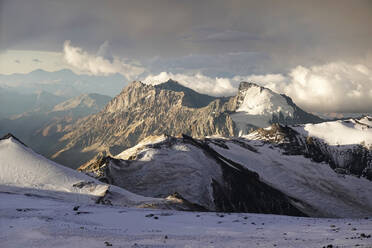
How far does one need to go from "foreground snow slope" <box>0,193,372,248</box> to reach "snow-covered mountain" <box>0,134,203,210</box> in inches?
794

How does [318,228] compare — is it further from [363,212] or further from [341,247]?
[363,212]

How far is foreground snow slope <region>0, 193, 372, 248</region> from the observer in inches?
885

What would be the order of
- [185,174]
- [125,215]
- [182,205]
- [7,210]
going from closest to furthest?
1. [7,210]
2. [125,215]
3. [182,205]
4. [185,174]

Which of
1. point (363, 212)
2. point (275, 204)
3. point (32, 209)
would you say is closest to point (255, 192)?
point (275, 204)

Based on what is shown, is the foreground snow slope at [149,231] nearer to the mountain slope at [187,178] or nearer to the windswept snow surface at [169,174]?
the mountain slope at [187,178]

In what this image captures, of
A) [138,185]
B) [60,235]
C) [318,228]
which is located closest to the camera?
[60,235]

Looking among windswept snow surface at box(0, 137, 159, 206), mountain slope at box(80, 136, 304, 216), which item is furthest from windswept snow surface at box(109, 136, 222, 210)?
windswept snow surface at box(0, 137, 159, 206)

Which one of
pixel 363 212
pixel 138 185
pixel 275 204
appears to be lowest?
pixel 363 212

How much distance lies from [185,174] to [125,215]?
76591mm

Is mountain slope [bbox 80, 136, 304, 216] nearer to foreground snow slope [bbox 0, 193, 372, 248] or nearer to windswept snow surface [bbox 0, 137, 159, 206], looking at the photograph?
windswept snow surface [bbox 0, 137, 159, 206]

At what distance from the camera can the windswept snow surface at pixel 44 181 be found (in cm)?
5691

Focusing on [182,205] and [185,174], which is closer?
[182,205]

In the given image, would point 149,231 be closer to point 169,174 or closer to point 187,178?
point 187,178

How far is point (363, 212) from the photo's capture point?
183250mm
